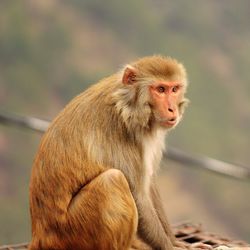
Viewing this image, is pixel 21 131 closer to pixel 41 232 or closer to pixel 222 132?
pixel 222 132

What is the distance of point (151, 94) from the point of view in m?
5.82

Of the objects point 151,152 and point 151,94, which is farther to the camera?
point 151,152

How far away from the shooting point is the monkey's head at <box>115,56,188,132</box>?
580 cm

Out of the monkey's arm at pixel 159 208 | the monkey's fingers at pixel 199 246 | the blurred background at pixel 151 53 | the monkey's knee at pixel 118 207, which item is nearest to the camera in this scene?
the monkey's knee at pixel 118 207

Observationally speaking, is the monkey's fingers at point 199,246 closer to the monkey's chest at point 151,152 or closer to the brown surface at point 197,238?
the brown surface at point 197,238

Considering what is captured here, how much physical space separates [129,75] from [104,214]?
1.04 metres

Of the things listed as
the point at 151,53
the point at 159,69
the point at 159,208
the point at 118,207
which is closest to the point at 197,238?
the point at 159,208

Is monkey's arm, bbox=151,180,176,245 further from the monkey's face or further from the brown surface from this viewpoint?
the monkey's face

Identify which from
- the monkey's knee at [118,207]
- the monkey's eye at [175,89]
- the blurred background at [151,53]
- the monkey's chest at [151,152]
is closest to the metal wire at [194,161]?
the monkey's chest at [151,152]

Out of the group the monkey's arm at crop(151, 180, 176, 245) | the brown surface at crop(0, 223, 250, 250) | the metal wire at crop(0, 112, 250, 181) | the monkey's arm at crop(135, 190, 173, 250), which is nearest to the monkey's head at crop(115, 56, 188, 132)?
the monkey's arm at crop(135, 190, 173, 250)

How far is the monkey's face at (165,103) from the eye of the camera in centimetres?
579

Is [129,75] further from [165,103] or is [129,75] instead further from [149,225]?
[149,225]

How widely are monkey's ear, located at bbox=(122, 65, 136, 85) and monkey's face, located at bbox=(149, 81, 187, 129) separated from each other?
0.15 m

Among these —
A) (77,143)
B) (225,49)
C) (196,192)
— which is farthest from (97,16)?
(77,143)
